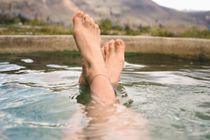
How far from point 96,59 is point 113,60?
35cm

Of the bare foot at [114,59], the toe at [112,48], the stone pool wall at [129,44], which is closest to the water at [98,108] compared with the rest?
the bare foot at [114,59]

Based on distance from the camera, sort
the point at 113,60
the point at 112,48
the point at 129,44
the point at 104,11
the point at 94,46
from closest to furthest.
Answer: the point at 94,46 < the point at 113,60 < the point at 112,48 < the point at 129,44 < the point at 104,11

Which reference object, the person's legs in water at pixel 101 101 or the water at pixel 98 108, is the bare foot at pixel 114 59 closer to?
the person's legs in water at pixel 101 101

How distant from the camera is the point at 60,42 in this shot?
4191mm

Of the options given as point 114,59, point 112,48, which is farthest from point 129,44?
point 114,59

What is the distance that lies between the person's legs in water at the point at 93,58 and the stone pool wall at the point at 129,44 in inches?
60.0

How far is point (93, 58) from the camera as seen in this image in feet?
7.42

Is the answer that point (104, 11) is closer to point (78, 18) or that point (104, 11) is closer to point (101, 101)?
point (78, 18)

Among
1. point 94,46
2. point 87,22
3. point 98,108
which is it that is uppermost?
point 87,22

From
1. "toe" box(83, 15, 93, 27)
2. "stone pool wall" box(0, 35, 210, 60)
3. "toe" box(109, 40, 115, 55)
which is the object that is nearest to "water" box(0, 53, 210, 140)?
"toe" box(109, 40, 115, 55)

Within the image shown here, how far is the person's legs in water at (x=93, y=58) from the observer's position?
6.44 ft

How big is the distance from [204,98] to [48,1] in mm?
7079

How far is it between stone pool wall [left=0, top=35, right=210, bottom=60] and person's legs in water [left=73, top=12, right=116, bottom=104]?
1525 millimetres

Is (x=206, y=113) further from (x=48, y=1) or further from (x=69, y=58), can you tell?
(x=48, y=1)
